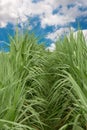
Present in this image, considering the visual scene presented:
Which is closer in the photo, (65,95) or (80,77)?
(80,77)

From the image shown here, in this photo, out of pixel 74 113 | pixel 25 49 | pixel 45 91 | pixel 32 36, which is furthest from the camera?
pixel 32 36

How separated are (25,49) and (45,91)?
435mm

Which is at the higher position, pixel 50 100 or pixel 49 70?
pixel 49 70

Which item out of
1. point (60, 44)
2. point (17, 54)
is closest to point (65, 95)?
point (17, 54)

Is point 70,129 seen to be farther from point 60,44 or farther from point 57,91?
point 60,44

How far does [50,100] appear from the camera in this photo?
2838 mm

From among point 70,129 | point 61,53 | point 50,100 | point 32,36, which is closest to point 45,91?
point 50,100

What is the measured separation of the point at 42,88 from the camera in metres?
2.92

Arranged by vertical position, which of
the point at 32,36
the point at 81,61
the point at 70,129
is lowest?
the point at 70,129

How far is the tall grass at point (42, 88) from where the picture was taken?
2113mm

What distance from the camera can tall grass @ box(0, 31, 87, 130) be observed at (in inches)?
83.2

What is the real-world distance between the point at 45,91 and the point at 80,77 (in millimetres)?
574

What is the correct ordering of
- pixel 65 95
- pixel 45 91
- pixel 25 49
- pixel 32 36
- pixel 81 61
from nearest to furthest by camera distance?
pixel 81 61 < pixel 65 95 < pixel 45 91 < pixel 25 49 < pixel 32 36

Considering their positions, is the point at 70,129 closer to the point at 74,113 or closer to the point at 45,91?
the point at 74,113
